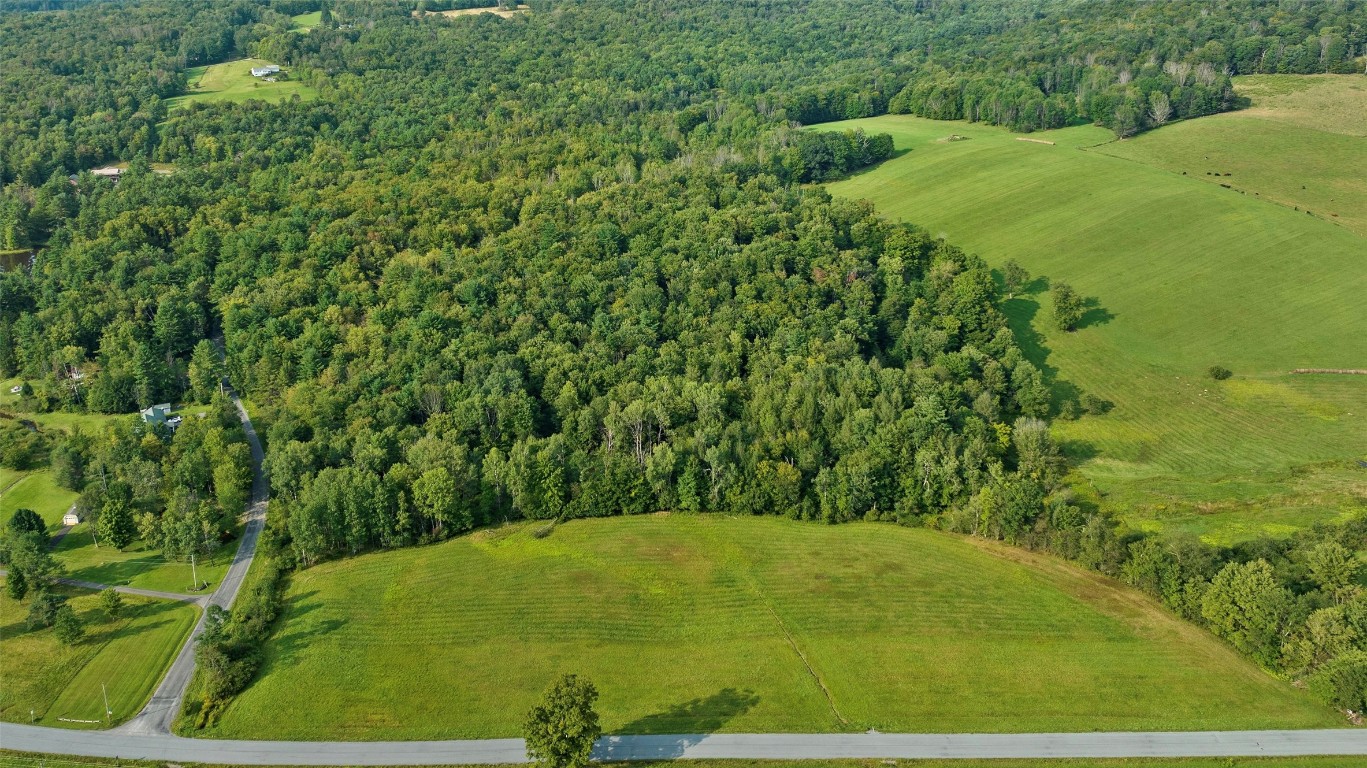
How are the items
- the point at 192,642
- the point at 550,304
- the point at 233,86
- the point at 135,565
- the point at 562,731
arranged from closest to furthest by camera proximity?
the point at 562,731 → the point at 192,642 → the point at 135,565 → the point at 550,304 → the point at 233,86

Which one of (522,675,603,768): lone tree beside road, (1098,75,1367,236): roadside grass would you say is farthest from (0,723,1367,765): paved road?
(1098,75,1367,236): roadside grass

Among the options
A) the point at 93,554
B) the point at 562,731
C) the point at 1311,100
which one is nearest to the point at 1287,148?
the point at 1311,100

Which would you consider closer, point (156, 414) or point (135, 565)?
point (135, 565)

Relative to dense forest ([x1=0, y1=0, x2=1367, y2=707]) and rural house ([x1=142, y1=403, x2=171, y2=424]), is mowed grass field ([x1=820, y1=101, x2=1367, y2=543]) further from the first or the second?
rural house ([x1=142, y1=403, x2=171, y2=424])

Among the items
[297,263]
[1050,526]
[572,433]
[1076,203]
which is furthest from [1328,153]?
[297,263]

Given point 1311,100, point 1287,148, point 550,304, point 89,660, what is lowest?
point 89,660

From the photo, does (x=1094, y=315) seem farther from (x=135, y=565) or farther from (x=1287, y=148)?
(x=135, y=565)
